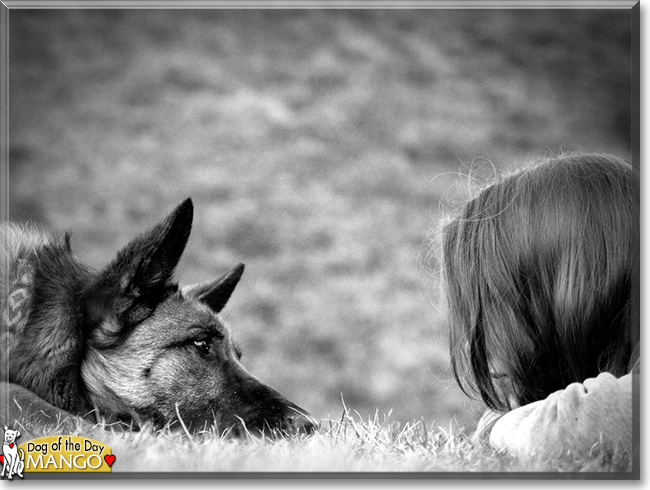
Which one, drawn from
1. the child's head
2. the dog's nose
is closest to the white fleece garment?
the child's head

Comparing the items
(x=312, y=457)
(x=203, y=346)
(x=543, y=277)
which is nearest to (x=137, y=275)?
(x=203, y=346)

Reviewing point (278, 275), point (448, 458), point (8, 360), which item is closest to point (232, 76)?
point (278, 275)

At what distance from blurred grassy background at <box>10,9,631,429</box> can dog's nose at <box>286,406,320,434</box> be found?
1101mm

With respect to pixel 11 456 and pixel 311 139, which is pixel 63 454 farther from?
pixel 311 139

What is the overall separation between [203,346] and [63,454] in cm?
84

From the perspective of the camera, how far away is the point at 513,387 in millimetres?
3574

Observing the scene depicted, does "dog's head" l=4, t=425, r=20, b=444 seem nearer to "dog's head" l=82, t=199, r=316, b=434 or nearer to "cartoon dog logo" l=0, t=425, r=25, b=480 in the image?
"cartoon dog logo" l=0, t=425, r=25, b=480

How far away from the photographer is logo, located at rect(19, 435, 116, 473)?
293 centimetres

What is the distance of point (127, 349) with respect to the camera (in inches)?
135

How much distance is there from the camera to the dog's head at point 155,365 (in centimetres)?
335

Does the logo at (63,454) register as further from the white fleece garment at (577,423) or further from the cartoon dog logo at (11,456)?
the white fleece garment at (577,423)

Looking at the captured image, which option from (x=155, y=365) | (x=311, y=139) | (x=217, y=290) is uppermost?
(x=311, y=139)

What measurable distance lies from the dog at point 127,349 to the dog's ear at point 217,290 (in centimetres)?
44

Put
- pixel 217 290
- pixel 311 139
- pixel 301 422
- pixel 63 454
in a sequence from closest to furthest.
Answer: pixel 63 454, pixel 301 422, pixel 217 290, pixel 311 139
